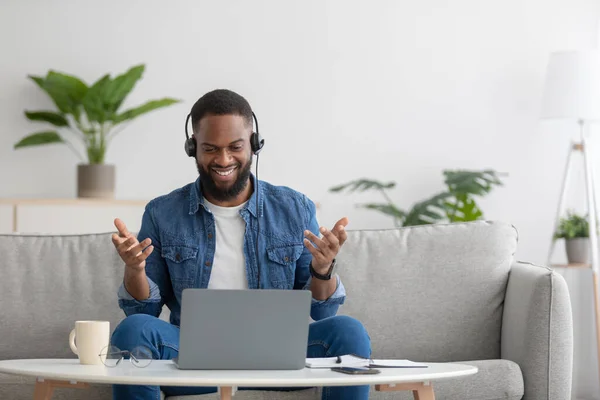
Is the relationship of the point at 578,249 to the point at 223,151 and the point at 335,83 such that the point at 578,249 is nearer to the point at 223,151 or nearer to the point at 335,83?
the point at 335,83

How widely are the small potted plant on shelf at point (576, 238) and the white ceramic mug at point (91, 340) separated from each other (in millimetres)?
3006

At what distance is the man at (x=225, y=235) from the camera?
2.10 meters

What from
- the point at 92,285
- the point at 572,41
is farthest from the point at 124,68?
the point at 572,41

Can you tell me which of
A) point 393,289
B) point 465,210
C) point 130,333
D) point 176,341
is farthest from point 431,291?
point 465,210

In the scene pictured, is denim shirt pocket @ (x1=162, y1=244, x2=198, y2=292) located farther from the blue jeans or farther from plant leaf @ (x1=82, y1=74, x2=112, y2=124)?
plant leaf @ (x1=82, y1=74, x2=112, y2=124)

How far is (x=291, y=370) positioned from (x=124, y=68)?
3.28m

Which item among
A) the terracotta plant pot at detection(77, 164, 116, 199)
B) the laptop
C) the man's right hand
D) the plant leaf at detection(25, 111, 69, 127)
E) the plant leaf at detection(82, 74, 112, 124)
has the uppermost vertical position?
the plant leaf at detection(82, 74, 112, 124)

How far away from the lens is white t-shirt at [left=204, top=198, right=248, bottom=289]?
220 centimetres

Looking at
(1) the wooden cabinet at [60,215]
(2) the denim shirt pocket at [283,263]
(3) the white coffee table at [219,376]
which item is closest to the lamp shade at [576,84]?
(1) the wooden cabinet at [60,215]

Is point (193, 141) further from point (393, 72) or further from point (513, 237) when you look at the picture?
point (393, 72)

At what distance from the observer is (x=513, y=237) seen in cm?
277

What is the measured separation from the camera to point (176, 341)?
1956mm

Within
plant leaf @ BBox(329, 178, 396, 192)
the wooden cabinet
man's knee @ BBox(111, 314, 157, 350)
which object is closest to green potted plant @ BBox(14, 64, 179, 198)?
the wooden cabinet

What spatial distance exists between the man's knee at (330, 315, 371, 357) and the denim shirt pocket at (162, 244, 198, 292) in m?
0.44
